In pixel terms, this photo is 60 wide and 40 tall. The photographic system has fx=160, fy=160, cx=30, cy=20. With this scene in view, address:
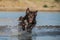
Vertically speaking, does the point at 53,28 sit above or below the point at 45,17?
below

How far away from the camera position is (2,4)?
1884 mm

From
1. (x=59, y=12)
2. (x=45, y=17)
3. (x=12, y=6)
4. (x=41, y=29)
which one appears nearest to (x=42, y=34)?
(x=41, y=29)

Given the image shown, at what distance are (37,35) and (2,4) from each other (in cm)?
55

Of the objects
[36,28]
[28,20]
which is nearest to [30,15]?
[28,20]

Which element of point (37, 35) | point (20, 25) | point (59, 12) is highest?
point (59, 12)

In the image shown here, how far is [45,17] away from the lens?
1.92m

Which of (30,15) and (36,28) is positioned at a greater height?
(30,15)

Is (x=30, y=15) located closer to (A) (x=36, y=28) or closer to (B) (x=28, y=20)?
(B) (x=28, y=20)

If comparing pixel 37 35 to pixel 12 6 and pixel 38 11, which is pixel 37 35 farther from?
pixel 12 6

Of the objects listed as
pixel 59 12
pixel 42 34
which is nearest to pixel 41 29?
pixel 42 34

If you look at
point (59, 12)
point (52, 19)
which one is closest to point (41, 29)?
point (52, 19)

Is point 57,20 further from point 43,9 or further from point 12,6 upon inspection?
point 12,6

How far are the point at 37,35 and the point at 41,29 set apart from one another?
8cm

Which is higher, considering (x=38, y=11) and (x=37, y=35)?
(x=38, y=11)
